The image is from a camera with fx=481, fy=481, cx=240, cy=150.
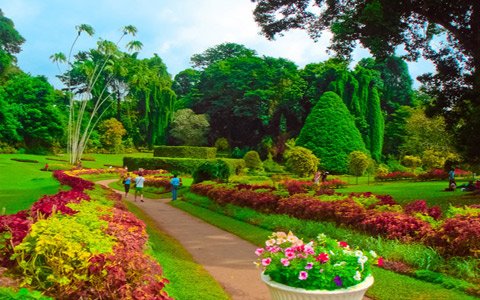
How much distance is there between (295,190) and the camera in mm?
15469

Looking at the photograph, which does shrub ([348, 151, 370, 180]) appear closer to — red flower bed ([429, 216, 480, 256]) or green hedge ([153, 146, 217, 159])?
green hedge ([153, 146, 217, 159])

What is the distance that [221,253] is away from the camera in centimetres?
941

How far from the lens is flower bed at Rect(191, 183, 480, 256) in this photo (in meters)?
7.50

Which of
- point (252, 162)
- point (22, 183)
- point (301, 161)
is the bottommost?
point (22, 183)

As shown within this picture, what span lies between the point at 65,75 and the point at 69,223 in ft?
210

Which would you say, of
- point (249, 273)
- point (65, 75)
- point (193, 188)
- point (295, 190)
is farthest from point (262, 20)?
point (65, 75)

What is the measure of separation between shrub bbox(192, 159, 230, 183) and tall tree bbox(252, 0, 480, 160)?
8.98 m

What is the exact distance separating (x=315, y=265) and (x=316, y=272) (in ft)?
0.21

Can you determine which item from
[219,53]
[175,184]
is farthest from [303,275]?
[219,53]

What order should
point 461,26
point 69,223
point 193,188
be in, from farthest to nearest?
point 193,188 → point 461,26 → point 69,223

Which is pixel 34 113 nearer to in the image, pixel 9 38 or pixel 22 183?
pixel 22 183

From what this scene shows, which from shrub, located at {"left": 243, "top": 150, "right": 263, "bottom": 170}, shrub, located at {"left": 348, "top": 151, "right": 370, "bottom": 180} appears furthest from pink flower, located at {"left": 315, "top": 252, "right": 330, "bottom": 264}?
shrub, located at {"left": 243, "top": 150, "right": 263, "bottom": 170}

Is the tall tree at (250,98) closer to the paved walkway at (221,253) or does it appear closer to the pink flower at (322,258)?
the paved walkway at (221,253)

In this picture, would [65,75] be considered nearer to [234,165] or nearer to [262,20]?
[234,165]
